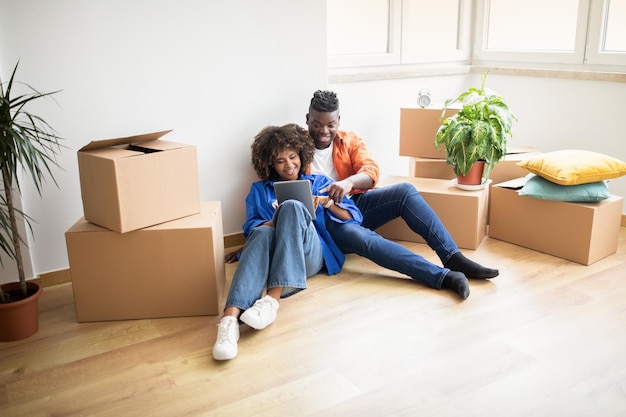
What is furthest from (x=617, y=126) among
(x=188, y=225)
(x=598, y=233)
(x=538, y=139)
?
(x=188, y=225)

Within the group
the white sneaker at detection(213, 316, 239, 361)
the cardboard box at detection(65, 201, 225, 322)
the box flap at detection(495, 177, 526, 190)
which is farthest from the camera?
the box flap at detection(495, 177, 526, 190)

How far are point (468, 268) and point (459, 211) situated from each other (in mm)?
493

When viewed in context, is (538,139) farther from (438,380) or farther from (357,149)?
(438,380)

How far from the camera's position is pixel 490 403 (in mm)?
1727

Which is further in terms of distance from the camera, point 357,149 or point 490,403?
point 357,149

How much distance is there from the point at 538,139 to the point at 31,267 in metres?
2.95

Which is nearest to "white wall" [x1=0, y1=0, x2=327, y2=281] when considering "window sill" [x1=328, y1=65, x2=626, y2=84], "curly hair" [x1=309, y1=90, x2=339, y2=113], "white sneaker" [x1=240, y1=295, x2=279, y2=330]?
"curly hair" [x1=309, y1=90, x2=339, y2=113]

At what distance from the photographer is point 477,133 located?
2.85m

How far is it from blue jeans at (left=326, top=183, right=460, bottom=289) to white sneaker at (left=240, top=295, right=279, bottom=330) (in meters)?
0.55

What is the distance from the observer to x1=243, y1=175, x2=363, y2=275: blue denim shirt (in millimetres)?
2621

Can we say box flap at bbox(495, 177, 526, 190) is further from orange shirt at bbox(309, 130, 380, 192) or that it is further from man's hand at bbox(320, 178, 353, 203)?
man's hand at bbox(320, 178, 353, 203)

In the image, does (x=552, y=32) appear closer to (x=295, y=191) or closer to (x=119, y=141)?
(x=295, y=191)

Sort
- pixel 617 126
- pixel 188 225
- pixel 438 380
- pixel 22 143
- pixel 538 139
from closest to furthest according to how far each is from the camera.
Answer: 1. pixel 438 380
2. pixel 22 143
3. pixel 188 225
4. pixel 617 126
5. pixel 538 139

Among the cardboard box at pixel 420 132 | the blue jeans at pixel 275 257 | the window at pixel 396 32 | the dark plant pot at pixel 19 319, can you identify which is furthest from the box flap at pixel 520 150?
the dark plant pot at pixel 19 319
